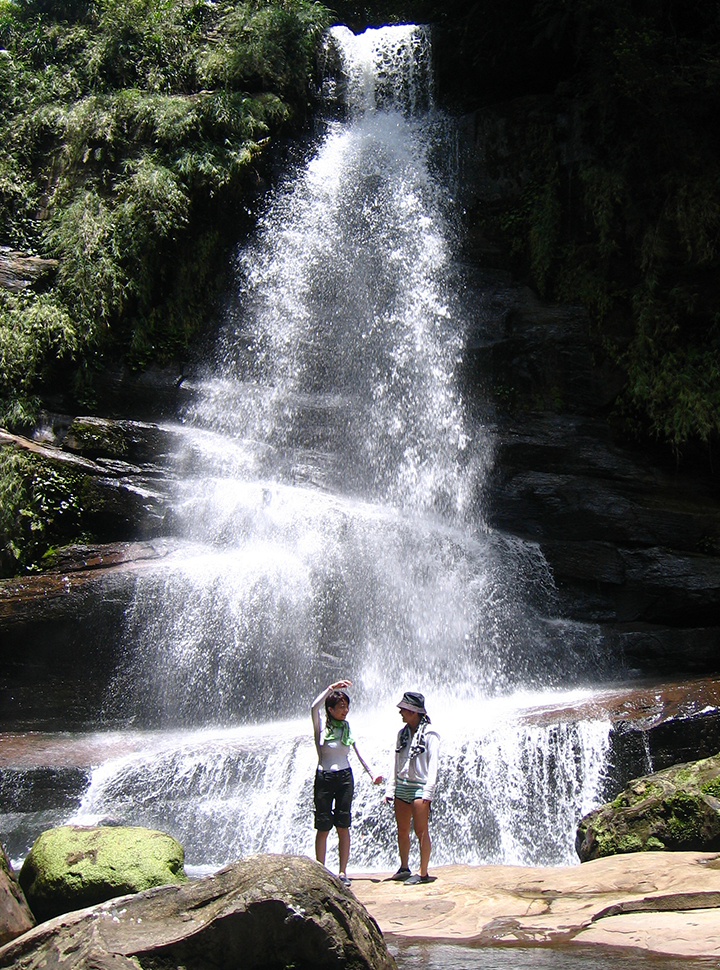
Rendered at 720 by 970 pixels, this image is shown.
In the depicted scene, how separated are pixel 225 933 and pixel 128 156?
14899mm

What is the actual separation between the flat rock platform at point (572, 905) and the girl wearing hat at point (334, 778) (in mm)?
406

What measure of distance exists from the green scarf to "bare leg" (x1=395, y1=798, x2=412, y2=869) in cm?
60

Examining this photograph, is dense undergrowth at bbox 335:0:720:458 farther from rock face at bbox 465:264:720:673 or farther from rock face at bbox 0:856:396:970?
rock face at bbox 0:856:396:970

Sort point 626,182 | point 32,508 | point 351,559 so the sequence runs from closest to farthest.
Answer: point 351,559
point 32,508
point 626,182

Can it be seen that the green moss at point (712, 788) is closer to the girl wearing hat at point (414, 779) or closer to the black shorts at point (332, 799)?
the girl wearing hat at point (414, 779)

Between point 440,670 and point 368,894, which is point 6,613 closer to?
point 440,670

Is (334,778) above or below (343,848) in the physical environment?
above

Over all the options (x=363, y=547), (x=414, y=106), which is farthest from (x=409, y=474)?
(x=414, y=106)

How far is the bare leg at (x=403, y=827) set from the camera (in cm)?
561

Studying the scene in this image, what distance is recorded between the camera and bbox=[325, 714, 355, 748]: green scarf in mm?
5629

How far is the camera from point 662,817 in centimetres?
594

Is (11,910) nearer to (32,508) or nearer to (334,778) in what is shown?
(334,778)

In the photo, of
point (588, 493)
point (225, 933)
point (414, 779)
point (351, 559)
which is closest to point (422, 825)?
point (414, 779)

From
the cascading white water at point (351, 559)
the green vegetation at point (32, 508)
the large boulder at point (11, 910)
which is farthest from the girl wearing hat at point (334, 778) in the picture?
the green vegetation at point (32, 508)
